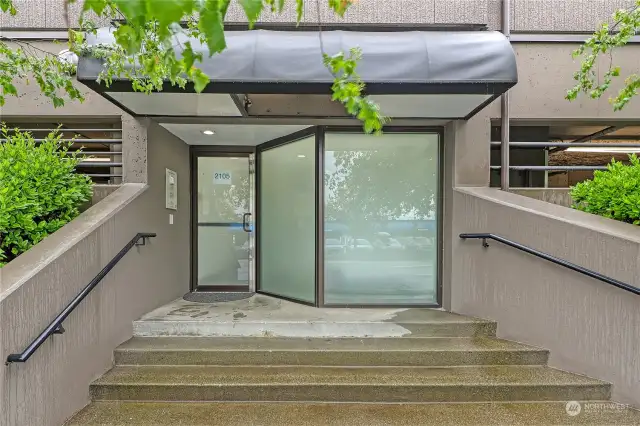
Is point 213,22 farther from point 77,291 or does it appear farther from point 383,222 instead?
point 383,222

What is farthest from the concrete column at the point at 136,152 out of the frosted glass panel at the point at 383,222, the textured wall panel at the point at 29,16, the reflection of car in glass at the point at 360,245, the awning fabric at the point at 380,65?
the reflection of car in glass at the point at 360,245

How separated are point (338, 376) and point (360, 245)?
2021 millimetres

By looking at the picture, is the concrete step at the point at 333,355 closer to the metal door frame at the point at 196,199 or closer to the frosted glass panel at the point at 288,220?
the frosted glass panel at the point at 288,220

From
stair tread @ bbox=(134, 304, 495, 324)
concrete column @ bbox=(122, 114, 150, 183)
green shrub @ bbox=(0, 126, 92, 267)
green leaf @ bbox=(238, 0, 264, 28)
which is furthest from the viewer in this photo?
concrete column @ bbox=(122, 114, 150, 183)

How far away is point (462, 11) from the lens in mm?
4727

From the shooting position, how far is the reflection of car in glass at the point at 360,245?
4.98m

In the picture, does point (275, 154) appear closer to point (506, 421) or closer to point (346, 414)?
point (346, 414)

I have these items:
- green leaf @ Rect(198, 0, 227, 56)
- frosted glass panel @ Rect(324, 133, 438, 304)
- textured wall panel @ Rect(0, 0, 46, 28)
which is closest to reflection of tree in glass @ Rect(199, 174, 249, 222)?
frosted glass panel @ Rect(324, 133, 438, 304)

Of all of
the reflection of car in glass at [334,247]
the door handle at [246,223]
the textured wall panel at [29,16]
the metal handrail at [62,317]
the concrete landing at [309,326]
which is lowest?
the concrete landing at [309,326]

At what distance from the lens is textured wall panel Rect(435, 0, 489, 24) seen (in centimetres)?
469

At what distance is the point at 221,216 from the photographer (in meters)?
6.06

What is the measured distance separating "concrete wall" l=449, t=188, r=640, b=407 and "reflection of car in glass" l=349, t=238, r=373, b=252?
126 cm

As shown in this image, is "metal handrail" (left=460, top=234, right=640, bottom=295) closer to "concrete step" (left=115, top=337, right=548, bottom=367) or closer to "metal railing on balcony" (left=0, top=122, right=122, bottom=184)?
"concrete step" (left=115, top=337, right=548, bottom=367)

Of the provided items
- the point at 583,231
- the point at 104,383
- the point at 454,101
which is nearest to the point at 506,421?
the point at 583,231
